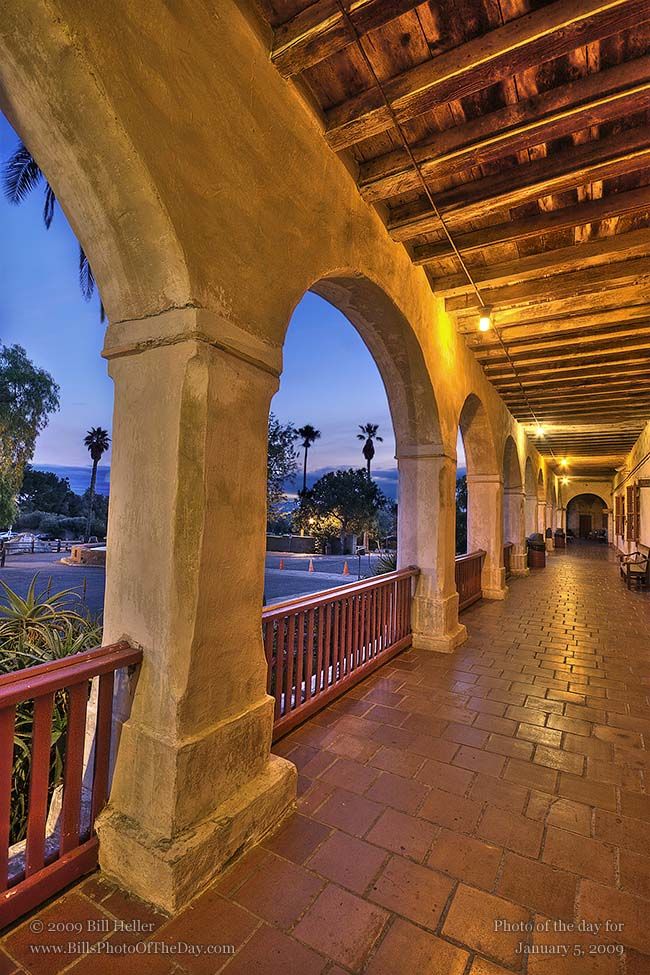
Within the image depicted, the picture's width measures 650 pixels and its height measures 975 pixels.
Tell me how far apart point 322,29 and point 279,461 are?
20.1m

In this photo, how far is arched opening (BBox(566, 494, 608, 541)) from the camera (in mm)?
26500

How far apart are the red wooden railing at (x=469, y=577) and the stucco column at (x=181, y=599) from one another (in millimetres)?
4575

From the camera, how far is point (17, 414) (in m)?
14.4

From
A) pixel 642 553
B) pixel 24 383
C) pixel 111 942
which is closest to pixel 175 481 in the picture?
pixel 111 942

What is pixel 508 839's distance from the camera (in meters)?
1.86

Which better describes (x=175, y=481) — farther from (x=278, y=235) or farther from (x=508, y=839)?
(x=508, y=839)

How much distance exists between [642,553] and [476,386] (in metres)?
7.29

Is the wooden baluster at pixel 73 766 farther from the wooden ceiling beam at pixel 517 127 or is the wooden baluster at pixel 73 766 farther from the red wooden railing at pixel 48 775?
the wooden ceiling beam at pixel 517 127

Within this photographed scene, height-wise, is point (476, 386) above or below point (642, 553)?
above

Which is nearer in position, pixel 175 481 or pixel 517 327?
pixel 175 481

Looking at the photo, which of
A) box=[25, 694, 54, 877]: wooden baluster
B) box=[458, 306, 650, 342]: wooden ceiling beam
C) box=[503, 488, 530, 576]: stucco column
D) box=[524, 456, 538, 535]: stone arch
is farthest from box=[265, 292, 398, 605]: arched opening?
box=[524, 456, 538, 535]: stone arch

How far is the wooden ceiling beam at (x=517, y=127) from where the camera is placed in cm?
211

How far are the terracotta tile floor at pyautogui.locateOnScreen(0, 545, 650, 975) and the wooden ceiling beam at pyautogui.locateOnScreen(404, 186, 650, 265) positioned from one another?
11.4 feet

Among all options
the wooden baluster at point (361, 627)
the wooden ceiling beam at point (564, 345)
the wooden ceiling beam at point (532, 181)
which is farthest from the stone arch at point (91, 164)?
the wooden ceiling beam at point (564, 345)
